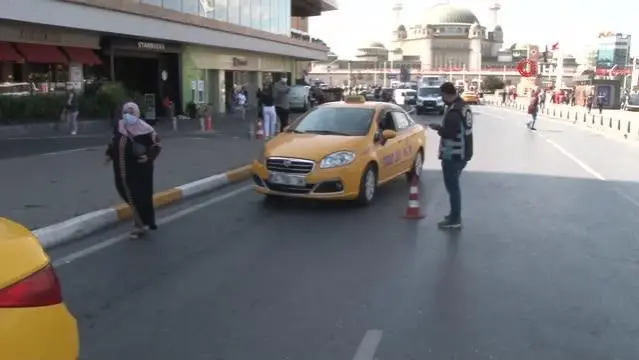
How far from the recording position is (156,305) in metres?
5.68

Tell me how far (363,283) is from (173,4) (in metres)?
27.6

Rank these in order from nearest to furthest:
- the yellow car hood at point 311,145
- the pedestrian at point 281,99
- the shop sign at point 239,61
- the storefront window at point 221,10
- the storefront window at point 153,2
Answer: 1. the yellow car hood at point 311,145
2. the pedestrian at point 281,99
3. the storefront window at point 153,2
4. the storefront window at point 221,10
5. the shop sign at point 239,61

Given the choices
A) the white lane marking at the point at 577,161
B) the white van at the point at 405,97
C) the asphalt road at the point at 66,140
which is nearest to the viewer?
the white lane marking at the point at 577,161

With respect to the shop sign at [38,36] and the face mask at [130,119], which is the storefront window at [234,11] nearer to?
the shop sign at [38,36]

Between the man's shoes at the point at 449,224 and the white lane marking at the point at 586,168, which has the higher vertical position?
the man's shoes at the point at 449,224

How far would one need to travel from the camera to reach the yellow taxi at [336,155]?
977 cm

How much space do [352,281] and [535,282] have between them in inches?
68.8

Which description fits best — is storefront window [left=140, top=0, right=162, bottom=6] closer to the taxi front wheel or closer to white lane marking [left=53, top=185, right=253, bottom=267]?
white lane marking [left=53, top=185, right=253, bottom=267]

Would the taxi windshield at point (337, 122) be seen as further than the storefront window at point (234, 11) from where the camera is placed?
No

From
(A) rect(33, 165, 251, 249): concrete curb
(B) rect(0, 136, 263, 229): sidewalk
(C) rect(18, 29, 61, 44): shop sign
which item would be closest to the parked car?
(C) rect(18, 29, 61, 44): shop sign

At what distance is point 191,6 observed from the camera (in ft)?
108

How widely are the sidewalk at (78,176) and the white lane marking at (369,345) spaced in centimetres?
493

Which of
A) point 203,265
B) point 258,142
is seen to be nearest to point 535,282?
point 203,265

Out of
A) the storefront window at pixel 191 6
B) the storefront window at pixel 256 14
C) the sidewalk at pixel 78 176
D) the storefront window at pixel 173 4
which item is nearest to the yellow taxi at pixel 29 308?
the sidewalk at pixel 78 176
